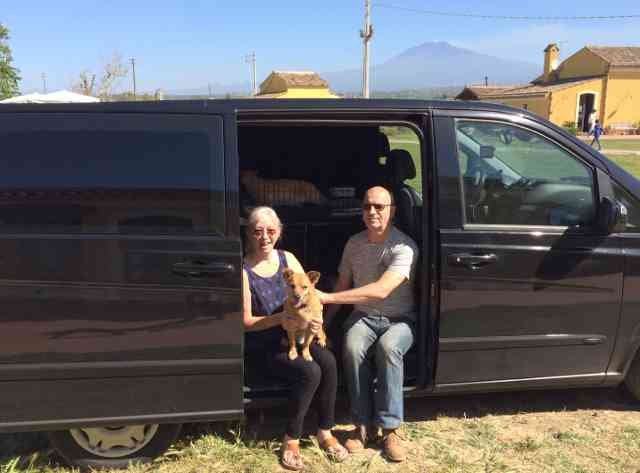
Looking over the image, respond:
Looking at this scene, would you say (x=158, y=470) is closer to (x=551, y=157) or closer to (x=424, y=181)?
(x=424, y=181)

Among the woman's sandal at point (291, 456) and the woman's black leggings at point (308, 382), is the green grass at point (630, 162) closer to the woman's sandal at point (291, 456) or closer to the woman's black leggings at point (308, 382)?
the woman's black leggings at point (308, 382)

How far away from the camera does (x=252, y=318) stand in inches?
109

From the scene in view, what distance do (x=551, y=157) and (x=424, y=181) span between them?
2.42 feet

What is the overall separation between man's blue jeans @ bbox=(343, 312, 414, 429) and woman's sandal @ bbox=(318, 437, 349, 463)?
159mm

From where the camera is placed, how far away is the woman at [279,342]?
109 inches

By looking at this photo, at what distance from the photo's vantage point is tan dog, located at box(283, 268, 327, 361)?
8.66ft

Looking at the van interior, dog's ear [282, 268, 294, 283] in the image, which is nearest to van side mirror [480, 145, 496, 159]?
the van interior

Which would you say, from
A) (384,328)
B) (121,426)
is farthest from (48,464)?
(384,328)

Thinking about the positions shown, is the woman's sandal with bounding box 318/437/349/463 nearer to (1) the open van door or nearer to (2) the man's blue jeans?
(2) the man's blue jeans

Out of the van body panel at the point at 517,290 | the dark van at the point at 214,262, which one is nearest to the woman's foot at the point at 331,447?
the dark van at the point at 214,262

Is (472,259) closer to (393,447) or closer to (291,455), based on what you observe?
(393,447)

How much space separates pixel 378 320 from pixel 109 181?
1.57 m

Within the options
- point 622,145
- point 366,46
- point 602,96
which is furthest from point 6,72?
point 602,96

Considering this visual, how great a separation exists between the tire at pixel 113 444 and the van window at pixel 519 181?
6.44ft
